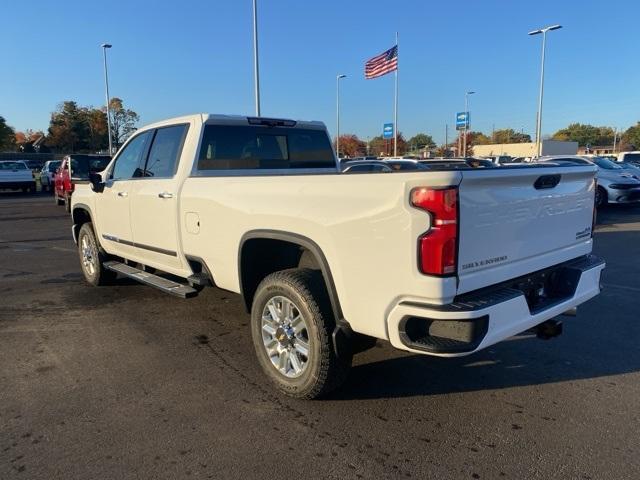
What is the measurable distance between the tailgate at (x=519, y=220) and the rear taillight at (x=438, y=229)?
0.23 feet

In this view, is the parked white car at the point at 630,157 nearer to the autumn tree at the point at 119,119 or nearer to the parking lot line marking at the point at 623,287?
the parking lot line marking at the point at 623,287

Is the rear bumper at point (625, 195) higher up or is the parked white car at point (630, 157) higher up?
the parked white car at point (630, 157)

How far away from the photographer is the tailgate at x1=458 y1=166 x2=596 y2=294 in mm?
2906

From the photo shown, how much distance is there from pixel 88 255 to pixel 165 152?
2633 mm

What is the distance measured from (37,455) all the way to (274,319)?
1667mm

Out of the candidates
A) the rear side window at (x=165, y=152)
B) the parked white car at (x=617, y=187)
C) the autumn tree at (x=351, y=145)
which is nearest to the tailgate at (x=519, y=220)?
the rear side window at (x=165, y=152)

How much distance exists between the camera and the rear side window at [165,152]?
5.04 meters

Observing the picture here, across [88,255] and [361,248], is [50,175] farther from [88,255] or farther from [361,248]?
[361,248]

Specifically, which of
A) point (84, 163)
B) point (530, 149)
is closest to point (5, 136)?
point (84, 163)

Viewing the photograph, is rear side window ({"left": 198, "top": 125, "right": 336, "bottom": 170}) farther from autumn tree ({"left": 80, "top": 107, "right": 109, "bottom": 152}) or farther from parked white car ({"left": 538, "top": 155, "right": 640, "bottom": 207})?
autumn tree ({"left": 80, "top": 107, "right": 109, "bottom": 152})

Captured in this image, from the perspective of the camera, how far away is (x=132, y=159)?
5.84 metres

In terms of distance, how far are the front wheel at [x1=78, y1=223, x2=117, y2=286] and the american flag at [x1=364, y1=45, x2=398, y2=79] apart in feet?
90.5

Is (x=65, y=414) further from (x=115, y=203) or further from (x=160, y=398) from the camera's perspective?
(x=115, y=203)

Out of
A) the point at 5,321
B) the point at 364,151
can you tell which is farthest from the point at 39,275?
the point at 364,151
